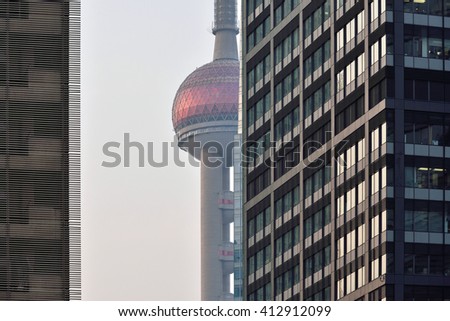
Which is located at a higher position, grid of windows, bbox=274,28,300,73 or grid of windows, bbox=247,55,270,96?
grid of windows, bbox=274,28,300,73

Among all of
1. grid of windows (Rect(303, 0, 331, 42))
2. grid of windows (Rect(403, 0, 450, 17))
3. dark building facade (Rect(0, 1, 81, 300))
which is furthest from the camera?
grid of windows (Rect(303, 0, 331, 42))

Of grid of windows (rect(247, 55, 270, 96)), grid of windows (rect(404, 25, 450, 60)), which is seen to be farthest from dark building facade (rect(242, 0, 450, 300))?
grid of windows (rect(247, 55, 270, 96))

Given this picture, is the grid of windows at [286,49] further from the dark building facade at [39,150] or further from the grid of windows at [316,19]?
the dark building facade at [39,150]

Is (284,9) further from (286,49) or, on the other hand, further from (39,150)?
(39,150)

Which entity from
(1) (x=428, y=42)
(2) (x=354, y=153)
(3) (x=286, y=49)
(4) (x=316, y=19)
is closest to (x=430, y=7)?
(1) (x=428, y=42)

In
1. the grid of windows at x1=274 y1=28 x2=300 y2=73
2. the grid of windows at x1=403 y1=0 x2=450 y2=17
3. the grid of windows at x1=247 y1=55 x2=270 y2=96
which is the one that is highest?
the grid of windows at x1=403 y1=0 x2=450 y2=17

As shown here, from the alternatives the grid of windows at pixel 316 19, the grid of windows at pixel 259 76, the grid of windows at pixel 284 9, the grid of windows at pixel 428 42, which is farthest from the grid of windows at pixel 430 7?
the grid of windows at pixel 259 76

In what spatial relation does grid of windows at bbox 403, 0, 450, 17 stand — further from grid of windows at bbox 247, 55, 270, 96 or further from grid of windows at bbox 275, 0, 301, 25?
grid of windows at bbox 247, 55, 270, 96

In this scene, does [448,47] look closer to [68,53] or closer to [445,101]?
[445,101]
